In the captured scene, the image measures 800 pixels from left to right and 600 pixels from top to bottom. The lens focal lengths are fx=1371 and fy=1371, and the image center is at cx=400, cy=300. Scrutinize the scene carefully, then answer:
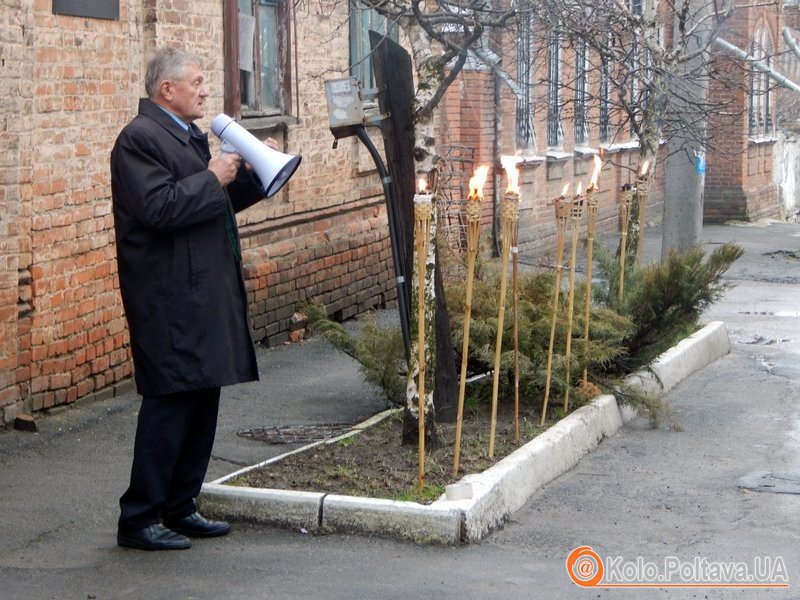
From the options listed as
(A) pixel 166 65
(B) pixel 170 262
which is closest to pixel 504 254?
(B) pixel 170 262

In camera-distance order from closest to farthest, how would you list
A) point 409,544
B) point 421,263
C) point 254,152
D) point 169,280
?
1. point 169,280
2. point 254,152
3. point 409,544
4. point 421,263

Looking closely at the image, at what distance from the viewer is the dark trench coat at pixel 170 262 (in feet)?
17.3

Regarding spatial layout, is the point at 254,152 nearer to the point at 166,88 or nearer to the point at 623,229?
the point at 166,88

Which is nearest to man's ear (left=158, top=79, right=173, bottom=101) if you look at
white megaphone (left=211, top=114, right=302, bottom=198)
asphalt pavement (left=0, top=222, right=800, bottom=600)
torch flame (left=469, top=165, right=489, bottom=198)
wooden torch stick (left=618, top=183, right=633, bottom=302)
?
white megaphone (left=211, top=114, right=302, bottom=198)

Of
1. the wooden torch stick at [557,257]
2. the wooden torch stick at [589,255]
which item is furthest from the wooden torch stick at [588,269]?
the wooden torch stick at [557,257]

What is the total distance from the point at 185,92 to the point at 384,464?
2.16 meters

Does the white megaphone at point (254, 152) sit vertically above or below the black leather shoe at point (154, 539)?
above

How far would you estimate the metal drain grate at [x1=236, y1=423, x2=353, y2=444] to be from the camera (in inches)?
308

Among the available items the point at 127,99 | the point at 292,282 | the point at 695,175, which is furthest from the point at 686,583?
the point at 695,175

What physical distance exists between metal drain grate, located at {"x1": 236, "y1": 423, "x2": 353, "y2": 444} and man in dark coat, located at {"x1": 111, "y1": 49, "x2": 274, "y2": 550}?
231cm

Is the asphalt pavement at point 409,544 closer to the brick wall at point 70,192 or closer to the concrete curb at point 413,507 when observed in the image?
the concrete curb at point 413,507

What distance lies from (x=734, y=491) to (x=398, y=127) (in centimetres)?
249

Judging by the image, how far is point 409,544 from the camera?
5605 millimetres

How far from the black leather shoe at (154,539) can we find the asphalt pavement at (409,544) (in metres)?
0.05
